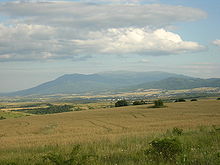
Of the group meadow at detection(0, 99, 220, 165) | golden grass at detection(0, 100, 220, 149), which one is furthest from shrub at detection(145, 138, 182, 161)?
golden grass at detection(0, 100, 220, 149)

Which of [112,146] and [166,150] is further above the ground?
[166,150]

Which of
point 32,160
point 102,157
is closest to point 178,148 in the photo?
point 102,157

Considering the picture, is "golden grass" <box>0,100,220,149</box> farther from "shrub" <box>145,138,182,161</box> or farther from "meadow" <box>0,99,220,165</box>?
"shrub" <box>145,138,182,161</box>

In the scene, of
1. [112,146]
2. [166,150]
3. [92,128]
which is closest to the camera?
[166,150]

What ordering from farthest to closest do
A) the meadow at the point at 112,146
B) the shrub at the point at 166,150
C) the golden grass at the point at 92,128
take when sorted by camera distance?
the golden grass at the point at 92,128, the shrub at the point at 166,150, the meadow at the point at 112,146

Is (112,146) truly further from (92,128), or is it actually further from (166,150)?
(92,128)

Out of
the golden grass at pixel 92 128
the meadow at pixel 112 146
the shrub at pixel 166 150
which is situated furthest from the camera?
the golden grass at pixel 92 128

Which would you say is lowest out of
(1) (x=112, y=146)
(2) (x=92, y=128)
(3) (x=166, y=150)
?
(2) (x=92, y=128)

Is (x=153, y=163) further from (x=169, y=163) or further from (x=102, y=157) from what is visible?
(x=102, y=157)

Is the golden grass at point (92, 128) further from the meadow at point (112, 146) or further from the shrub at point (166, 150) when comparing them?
the shrub at point (166, 150)

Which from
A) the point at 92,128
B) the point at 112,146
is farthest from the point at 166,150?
the point at 92,128

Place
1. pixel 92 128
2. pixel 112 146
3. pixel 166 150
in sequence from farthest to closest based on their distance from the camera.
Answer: pixel 92 128, pixel 112 146, pixel 166 150

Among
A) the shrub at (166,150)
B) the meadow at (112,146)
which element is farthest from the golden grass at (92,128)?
the shrub at (166,150)

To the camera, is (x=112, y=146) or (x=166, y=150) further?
(x=112, y=146)
